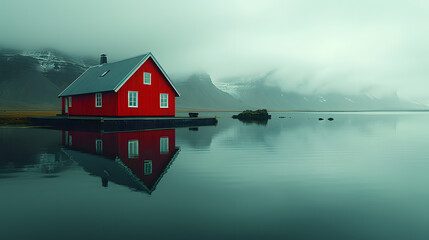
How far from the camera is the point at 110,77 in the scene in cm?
3647

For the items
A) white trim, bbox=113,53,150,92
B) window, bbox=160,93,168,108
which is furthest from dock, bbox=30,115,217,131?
white trim, bbox=113,53,150,92

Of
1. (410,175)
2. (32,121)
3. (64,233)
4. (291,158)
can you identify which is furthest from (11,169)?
(32,121)

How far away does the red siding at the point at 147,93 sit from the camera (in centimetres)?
3341

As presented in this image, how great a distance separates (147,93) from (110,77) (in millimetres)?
5203

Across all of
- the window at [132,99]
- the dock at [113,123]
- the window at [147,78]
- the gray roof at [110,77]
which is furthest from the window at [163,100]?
the window at [132,99]

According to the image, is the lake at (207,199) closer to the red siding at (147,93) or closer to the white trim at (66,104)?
the red siding at (147,93)

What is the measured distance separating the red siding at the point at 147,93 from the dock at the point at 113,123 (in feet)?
5.15

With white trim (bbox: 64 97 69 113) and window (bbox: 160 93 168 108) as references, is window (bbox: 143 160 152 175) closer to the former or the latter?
window (bbox: 160 93 168 108)

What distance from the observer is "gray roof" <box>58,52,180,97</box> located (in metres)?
33.2

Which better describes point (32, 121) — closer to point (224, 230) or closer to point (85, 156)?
point (85, 156)

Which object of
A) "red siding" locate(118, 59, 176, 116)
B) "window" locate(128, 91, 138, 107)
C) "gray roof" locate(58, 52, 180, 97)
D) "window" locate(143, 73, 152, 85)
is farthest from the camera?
"window" locate(143, 73, 152, 85)

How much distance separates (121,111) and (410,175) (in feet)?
93.2

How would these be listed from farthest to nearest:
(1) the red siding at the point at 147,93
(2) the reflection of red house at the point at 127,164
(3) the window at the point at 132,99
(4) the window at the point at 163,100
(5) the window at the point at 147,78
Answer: (4) the window at the point at 163,100 < (5) the window at the point at 147,78 < (3) the window at the point at 132,99 < (1) the red siding at the point at 147,93 < (2) the reflection of red house at the point at 127,164

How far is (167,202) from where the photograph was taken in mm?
7051
